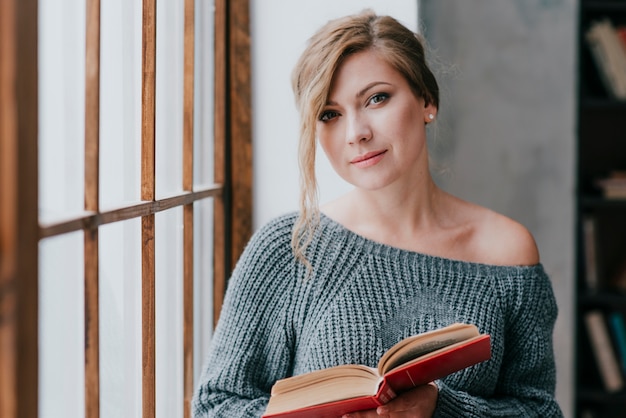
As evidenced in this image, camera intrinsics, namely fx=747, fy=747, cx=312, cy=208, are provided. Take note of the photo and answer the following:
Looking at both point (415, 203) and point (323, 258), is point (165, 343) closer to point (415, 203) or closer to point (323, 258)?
point (323, 258)

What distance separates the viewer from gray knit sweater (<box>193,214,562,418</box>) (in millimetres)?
1334

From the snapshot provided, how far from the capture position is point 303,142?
4.54ft

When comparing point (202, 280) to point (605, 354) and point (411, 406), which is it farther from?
point (605, 354)

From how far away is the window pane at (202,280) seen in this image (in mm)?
1562

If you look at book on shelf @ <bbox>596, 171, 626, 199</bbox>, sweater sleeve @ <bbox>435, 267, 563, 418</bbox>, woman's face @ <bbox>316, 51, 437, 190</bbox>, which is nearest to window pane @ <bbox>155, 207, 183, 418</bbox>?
woman's face @ <bbox>316, 51, 437, 190</bbox>

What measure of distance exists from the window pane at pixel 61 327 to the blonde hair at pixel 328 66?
1.89 feet

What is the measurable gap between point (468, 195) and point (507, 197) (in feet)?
0.50

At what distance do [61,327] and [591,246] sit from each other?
7.81ft

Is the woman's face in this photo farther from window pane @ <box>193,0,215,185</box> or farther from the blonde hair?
window pane @ <box>193,0,215,185</box>

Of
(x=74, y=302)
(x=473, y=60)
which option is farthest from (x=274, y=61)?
(x=473, y=60)

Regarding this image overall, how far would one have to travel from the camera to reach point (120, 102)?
3.40ft

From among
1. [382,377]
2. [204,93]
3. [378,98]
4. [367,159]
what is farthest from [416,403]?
[204,93]

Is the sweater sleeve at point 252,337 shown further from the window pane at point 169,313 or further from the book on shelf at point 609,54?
the book on shelf at point 609,54

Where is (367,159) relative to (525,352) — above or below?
above
